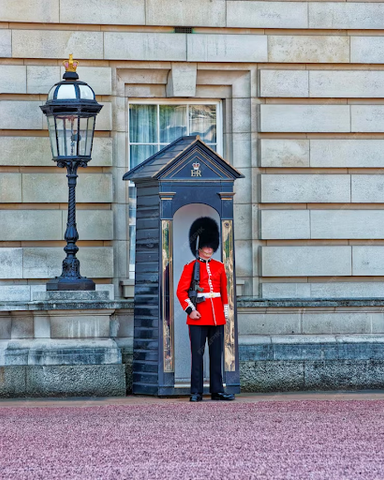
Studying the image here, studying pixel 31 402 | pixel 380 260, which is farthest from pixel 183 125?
pixel 31 402

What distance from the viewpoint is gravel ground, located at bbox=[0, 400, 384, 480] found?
7105 millimetres

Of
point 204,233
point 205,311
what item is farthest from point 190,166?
point 205,311

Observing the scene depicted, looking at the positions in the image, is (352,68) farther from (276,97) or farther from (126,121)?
(126,121)

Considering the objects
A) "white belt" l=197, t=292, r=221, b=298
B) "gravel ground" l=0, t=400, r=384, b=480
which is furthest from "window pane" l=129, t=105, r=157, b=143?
"gravel ground" l=0, t=400, r=384, b=480

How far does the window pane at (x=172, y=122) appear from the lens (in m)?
12.5

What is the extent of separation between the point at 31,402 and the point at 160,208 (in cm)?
211

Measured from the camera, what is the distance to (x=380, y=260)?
12.4 meters

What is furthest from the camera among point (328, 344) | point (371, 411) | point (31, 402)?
point (328, 344)

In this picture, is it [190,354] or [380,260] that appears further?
[380,260]

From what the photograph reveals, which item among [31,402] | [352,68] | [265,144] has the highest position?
[352,68]

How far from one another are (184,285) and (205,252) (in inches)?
15.0

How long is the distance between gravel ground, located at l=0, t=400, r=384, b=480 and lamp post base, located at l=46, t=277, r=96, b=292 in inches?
56.2

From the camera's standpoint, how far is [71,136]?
1099 cm

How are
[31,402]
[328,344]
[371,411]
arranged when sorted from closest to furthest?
[371,411] → [31,402] → [328,344]
